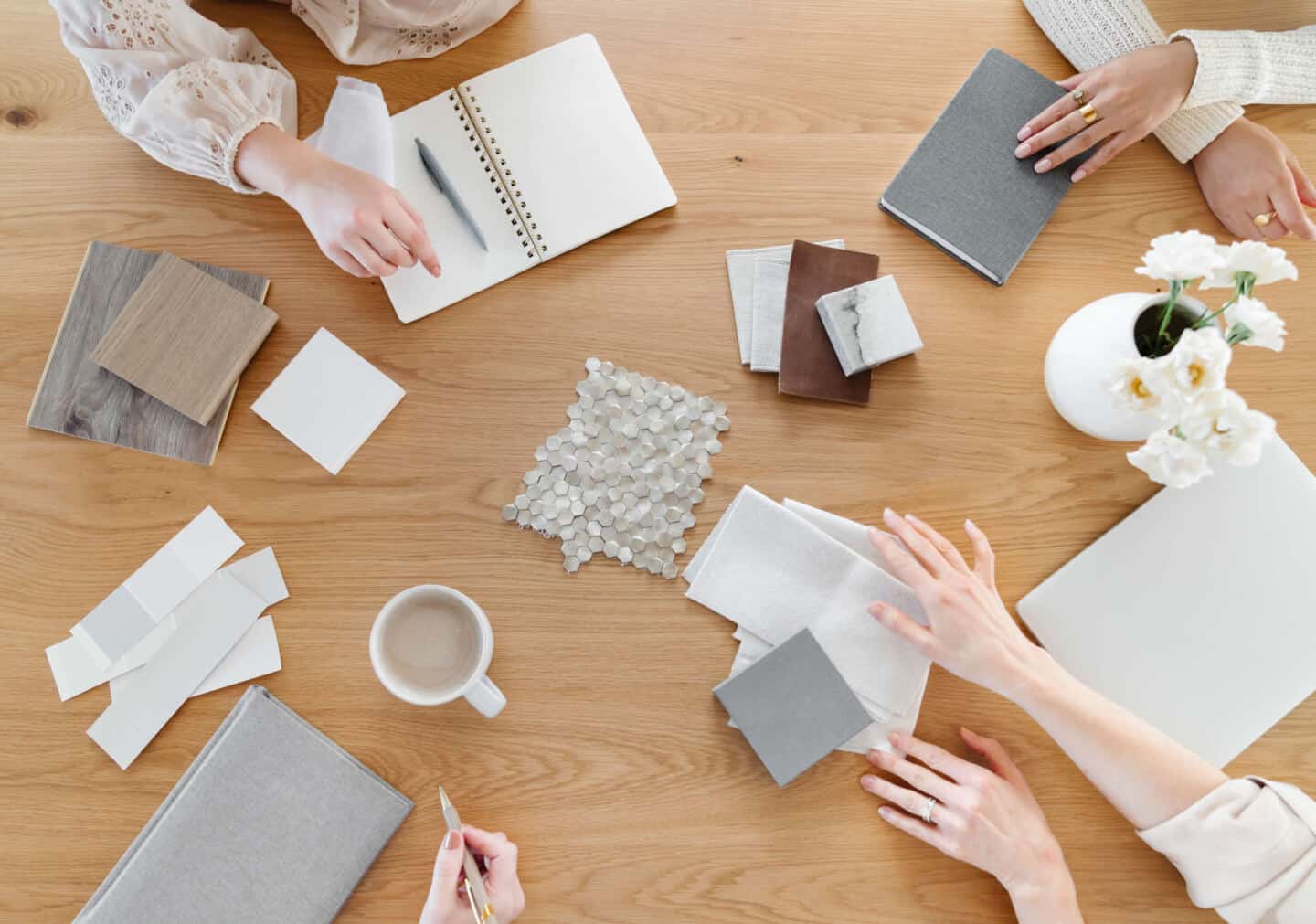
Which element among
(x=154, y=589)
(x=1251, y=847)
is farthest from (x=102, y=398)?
(x=1251, y=847)

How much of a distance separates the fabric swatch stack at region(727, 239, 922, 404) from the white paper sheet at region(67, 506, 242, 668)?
60cm

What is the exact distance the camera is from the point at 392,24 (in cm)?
95

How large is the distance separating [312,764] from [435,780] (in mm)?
123

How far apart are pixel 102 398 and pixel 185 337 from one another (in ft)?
0.37

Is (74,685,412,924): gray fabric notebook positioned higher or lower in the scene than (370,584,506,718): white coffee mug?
lower

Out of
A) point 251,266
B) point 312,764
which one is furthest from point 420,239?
point 312,764

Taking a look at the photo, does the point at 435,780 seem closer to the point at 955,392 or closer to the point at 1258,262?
the point at 955,392

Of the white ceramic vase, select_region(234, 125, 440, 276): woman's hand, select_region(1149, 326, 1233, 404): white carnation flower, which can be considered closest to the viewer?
select_region(1149, 326, 1233, 404): white carnation flower

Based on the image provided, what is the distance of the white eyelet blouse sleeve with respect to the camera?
2.79 feet

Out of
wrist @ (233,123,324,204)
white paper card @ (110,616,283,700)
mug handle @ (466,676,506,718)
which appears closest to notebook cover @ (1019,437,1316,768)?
mug handle @ (466,676,506,718)

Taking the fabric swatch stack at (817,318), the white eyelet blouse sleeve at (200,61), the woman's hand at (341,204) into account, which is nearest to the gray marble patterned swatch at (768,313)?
the fabric swatch stack at (817,318)

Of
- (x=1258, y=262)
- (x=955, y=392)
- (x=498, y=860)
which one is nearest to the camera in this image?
(x=1258, y=262)

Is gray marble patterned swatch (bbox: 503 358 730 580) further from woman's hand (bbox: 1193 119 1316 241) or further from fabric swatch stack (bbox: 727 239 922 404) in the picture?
woman's hand (bbox: 1193 119 1316 241)

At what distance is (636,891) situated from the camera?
84 cm
